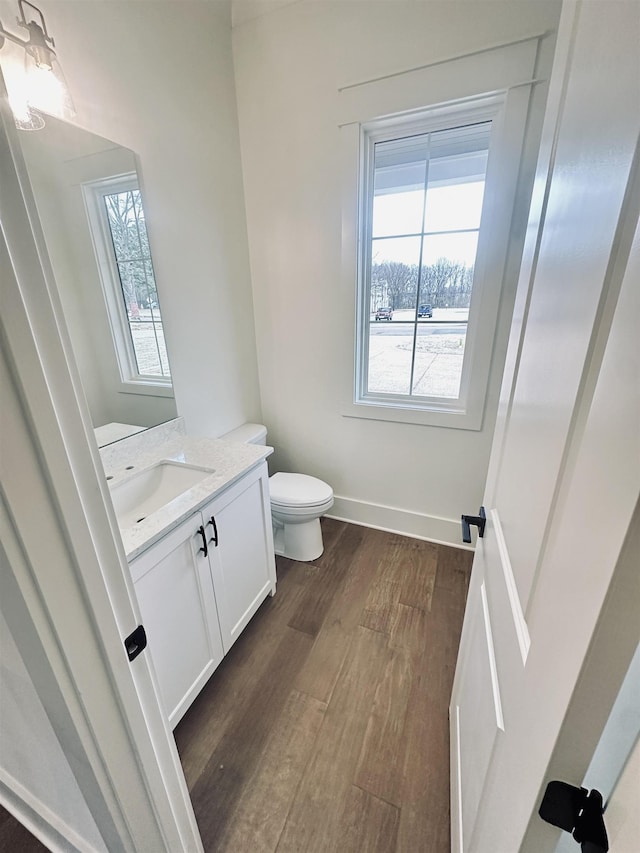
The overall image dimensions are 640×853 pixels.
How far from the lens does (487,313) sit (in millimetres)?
1688

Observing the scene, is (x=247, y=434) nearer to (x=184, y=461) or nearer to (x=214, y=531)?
(x=184, y=461)

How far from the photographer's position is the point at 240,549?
4.75ft

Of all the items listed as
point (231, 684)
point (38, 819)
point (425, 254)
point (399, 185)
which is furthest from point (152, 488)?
point (399, 185)

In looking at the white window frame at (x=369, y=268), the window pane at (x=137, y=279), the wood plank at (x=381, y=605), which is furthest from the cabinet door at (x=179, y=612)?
the white window frame at (x=369, y=268)

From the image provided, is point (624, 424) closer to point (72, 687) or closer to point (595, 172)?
point (595, 172)

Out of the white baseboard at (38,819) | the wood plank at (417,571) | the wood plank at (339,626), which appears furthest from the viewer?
the wood plank at (417,571)

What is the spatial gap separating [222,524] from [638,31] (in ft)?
4.70

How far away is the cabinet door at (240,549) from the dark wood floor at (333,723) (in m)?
0.18

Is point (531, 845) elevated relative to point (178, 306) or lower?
lower

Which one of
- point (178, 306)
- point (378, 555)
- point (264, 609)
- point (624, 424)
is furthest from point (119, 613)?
point (378, 555)

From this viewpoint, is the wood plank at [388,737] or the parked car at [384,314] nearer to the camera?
the wood plank at [388,737]

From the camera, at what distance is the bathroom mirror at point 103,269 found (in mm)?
1152

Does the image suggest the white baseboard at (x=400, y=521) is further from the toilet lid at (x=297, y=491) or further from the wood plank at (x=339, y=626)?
the toilet lid at (x=297, y=491)

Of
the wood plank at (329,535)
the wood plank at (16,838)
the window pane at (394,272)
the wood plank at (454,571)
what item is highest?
the window pane at (394,272)
